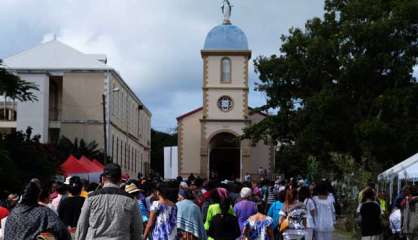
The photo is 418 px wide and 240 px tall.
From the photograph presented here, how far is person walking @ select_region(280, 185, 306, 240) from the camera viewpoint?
13.2m

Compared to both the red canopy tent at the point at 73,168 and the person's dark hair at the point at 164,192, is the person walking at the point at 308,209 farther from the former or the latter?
the red canopy tent at the point at 73,168

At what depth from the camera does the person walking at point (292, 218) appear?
13172mm

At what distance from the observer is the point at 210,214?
503 inches

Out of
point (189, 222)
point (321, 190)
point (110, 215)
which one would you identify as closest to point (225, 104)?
point (321, 190)

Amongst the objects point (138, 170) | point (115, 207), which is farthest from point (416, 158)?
point (138, 170)

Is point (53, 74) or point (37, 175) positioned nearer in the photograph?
point (37, 175)

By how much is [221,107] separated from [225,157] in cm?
901

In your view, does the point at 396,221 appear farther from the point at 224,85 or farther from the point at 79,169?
the point at 224,85

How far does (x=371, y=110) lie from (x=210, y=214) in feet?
83.4

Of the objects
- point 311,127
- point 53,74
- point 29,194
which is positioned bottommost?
point 29,194

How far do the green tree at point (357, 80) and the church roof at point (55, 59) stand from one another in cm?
2326

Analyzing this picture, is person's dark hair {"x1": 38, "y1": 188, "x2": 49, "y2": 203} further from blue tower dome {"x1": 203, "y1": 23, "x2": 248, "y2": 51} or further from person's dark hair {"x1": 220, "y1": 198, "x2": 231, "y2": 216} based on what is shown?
blue tower dome {"x1": 203, "y1": 23, "x2": 248, "y2": 51}

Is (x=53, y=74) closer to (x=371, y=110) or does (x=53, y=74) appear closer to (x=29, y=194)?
(x=371, y=110)

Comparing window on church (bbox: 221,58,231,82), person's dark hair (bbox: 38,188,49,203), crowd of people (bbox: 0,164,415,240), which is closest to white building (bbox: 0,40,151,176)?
window on church (bbox: 221,58,231,82)
